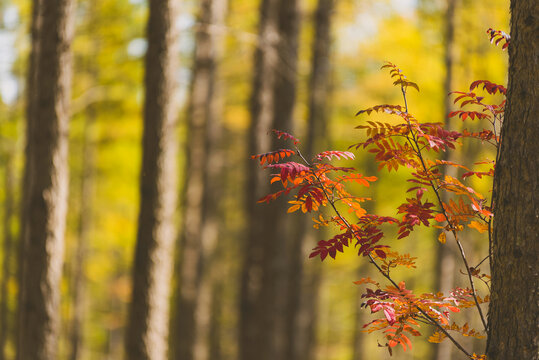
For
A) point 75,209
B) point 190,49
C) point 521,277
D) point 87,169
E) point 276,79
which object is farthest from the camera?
point 75,209

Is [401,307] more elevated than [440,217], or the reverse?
[440,217]

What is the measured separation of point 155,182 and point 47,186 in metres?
1.07

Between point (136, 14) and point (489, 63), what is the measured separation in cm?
798

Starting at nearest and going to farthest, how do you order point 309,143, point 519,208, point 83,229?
point 519,208 < point 309,143 < point 83,229

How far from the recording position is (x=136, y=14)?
1266 cm

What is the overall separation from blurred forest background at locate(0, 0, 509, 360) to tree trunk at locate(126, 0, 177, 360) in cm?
17

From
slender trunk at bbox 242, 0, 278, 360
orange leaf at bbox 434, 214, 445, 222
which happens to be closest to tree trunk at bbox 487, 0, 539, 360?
orange leaf at bbox 434, 214, 445, 222

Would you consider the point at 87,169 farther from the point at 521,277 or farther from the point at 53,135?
the point at 521,277

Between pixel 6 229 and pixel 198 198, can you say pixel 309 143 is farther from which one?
pixel 6 229

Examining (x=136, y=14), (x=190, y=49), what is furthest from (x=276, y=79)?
(x=190, y=49)

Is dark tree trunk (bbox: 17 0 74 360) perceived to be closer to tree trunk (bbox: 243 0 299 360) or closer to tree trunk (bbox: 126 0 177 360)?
tree trunk (bbox: 126 0 177 360)

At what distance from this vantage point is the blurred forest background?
8.91 m

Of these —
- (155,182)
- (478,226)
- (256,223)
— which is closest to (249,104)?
(256,223)

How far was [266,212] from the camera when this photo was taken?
895 cm
